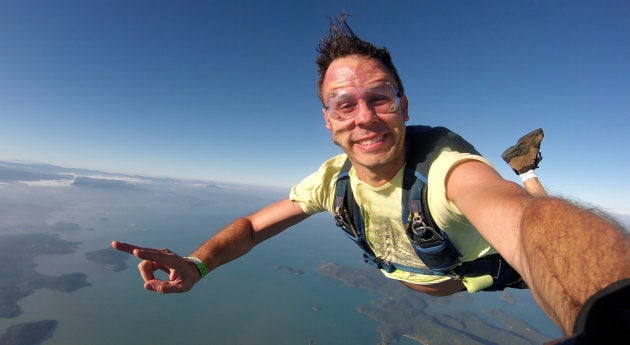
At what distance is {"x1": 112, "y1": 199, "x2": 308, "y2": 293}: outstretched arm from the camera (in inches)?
80.6

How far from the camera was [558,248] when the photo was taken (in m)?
0.80

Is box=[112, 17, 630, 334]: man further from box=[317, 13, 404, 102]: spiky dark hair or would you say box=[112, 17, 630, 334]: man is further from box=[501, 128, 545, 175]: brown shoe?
box=[501, 128, 545, 175]: brown shoe

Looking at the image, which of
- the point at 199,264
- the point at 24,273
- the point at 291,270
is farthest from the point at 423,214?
the point at 24,273

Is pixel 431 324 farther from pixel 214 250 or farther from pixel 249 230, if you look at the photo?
pixel 214 250

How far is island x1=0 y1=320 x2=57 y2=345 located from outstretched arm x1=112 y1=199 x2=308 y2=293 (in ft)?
260

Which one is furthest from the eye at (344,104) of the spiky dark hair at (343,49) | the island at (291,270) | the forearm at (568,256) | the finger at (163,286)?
the island at (291,270)

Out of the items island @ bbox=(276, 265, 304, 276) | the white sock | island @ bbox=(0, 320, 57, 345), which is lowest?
island @ bbox=(0, 320, 57, 345)

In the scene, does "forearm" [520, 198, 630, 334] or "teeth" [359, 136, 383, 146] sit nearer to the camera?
"forearm" [520, 198, 630, 334]

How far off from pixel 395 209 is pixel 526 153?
1938 millimetres

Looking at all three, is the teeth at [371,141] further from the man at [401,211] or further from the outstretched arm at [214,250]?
the outstretched arm at [214,250]

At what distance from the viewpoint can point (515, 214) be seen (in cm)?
111

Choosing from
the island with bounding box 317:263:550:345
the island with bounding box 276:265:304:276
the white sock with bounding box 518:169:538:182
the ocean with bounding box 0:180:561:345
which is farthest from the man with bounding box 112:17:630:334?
the island with bounding box 276:265:304:276

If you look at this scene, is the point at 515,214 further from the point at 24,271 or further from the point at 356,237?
the point at 24,271

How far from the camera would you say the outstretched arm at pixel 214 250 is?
205cm
